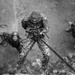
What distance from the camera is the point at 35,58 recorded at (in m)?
9.57

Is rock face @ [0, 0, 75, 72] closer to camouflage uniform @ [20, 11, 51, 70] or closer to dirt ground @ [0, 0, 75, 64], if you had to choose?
dirt ground @ [0, 0, 75, 64]

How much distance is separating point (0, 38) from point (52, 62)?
86.7 inches

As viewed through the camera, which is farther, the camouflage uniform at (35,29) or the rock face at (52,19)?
the rock face at (52,19)

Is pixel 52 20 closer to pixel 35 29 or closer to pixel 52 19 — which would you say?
pixel 52 19

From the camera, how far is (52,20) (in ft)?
33.8

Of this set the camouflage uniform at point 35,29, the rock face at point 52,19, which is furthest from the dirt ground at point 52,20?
the camouflage uniform at point 35,29

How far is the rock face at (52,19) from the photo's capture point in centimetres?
962

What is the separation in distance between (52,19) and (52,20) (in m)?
0.05

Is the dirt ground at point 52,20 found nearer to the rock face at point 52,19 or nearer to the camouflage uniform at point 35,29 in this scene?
the rock face at point 52,19

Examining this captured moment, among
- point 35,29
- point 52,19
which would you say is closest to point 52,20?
point 52,19

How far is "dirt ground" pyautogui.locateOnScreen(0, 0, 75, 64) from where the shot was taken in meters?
9.63

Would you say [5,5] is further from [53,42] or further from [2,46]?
[53,42]

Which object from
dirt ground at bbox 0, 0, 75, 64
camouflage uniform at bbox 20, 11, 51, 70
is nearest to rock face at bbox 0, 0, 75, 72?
dirt ground at bbox 0, 0, 75, 64

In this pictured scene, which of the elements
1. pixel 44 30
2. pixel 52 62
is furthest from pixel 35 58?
pixel 44 30
